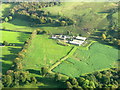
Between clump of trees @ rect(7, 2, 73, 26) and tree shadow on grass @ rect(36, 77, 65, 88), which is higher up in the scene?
clump of trees @ rect(7, 2, 73, 26)

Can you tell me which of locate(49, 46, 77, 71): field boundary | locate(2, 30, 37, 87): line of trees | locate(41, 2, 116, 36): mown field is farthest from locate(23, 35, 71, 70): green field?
locate(41, 2, 116, 36): mown field

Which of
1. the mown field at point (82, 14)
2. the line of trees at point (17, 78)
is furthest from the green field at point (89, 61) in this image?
the mown field at point (82, 14)

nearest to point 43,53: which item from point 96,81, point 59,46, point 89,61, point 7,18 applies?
point 59,46

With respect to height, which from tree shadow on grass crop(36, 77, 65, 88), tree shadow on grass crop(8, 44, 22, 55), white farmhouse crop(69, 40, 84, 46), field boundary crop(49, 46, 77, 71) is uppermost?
white farmhouse crop(69, 40, 84, 46)

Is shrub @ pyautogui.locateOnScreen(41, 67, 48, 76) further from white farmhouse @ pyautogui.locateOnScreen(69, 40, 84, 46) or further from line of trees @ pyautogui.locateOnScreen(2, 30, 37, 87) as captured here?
white farmhouse @ pyautogui.locateOnScreen(69, 40, 84, 46)

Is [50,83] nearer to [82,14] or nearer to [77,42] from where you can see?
[77,42]

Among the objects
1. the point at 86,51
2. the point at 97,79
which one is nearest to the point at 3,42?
the point at 86,51

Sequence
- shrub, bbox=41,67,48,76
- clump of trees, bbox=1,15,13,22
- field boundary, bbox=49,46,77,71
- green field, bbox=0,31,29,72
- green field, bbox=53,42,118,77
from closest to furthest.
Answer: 1. shrub, bbox=41,67,48,76
2. green field, bbox=53,42,118,77
3. field boundary, bbox=49,46,77,71
4. green field, bbox=0,31,29,72
5. clump of trees, bbox=1,15,13,22
